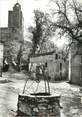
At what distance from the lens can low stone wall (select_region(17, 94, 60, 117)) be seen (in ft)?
10.8

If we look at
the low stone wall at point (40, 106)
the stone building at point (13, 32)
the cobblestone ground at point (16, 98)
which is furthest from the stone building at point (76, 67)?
the low stone wall at point (40, 106)

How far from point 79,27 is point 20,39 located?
1.16 m

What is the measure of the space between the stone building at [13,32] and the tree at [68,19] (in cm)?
62

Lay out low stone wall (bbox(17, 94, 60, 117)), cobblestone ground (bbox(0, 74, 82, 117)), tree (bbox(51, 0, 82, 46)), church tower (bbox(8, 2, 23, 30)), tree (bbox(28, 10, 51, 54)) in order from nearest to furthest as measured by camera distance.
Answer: low stone wall (bbox(17, 94, 60, 117)), cobblestone ground (bbox(0, 74, 82, 117)), church tower (bbox(8, 2, 23, 30)), tree (bbox(28, 10, 51, 54)), tree (bbox(51, 0, 82, 46))

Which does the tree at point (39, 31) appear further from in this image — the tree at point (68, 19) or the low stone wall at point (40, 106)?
the low stone wall at point (40, 106)

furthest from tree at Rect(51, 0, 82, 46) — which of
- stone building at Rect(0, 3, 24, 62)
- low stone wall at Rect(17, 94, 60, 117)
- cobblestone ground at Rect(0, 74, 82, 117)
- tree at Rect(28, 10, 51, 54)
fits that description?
low stone wall at Rect(17, 94, 60, 117)

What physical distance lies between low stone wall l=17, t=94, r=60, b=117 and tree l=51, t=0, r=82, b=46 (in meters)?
1.35

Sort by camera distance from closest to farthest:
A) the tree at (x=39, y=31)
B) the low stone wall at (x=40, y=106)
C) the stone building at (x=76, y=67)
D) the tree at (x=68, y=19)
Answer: the low stone wall at (x=40, y=106), the tree at (x=39, y=31), the tree at (x=68, y=19), the stone building at (x=76, y=67)

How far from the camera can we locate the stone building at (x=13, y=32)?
376 centimetres

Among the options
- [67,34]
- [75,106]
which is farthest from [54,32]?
[75,106]

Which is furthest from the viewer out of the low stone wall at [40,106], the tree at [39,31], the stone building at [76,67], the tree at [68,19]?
the stone building at [76,67]

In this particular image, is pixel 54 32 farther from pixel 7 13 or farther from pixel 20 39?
pixel 7 13

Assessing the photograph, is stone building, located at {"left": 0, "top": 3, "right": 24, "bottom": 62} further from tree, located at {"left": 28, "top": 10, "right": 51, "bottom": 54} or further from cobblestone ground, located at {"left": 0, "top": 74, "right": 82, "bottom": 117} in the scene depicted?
cobblestone ground, located at {"left": 0, "top": 74, "right": 82, "bottom": 117}

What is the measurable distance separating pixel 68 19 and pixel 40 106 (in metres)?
1.81
